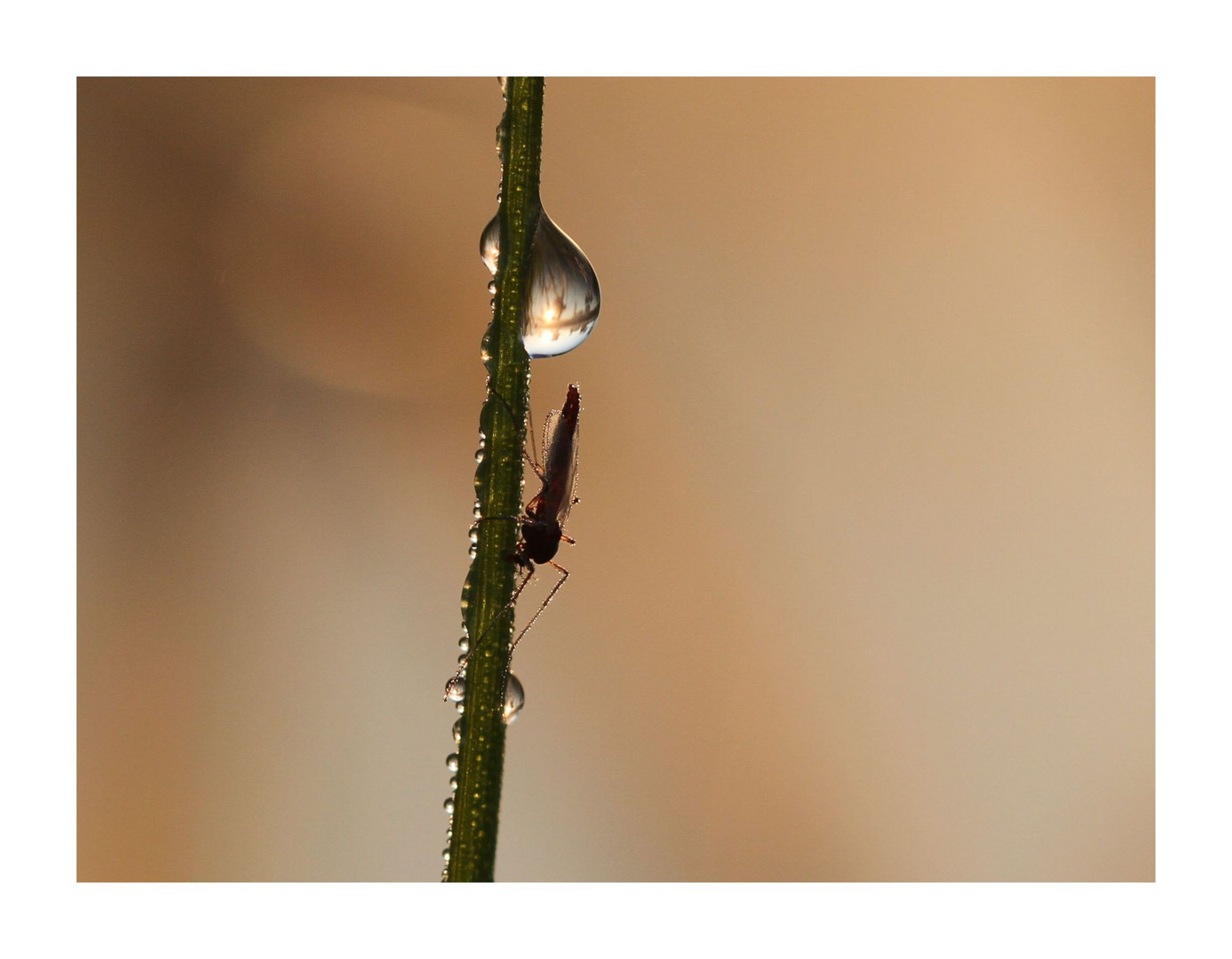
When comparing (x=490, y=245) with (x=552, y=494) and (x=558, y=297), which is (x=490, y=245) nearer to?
(x=558, y=297)

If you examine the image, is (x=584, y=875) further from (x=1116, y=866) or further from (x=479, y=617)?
(x=479, y=617)

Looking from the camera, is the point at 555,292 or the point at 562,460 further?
the point at 562,460

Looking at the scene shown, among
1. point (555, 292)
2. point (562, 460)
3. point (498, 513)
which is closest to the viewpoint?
point (498, 513)

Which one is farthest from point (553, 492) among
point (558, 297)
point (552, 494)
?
point (558, 297)

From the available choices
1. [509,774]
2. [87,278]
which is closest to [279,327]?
[87,278]

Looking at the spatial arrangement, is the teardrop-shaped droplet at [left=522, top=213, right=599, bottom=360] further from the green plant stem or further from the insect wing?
the insect wing

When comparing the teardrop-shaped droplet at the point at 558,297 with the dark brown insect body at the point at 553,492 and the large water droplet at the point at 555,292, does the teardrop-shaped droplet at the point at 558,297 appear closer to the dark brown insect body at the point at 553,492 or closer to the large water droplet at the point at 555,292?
the large water droplet at the point at 555,292
